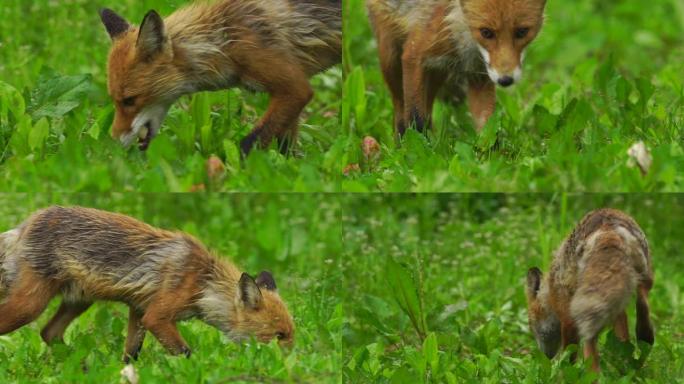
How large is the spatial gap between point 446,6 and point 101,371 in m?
2.79

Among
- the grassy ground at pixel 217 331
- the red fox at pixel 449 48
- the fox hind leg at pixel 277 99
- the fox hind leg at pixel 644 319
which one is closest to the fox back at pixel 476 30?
the red fox at pixel 449 48

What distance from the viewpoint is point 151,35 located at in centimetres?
816

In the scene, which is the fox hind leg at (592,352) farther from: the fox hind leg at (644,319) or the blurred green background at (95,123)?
the blurred green background at (95,123)

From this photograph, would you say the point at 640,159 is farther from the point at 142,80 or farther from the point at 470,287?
the point at 142,80

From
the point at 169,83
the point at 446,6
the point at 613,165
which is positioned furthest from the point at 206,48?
the point at 613,165

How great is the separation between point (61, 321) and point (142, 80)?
1.36m

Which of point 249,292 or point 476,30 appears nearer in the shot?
point 249,292

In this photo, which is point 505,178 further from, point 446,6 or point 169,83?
point 169,83

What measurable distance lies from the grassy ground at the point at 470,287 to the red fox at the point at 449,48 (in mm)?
823

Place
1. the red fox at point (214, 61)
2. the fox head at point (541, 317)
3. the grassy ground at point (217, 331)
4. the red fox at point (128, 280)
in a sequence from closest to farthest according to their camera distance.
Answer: the grassy ground at point (217, 331)
the red fox at point (128, 280)
the red fox at point (214, 61)
the fox head at point (541, 317)

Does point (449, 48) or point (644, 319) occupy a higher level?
point (449, 48)

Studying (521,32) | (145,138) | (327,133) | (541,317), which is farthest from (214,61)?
(541,317)

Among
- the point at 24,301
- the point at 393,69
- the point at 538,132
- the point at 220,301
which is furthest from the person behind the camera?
the point at 393,69

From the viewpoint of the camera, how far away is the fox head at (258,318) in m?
8.30
